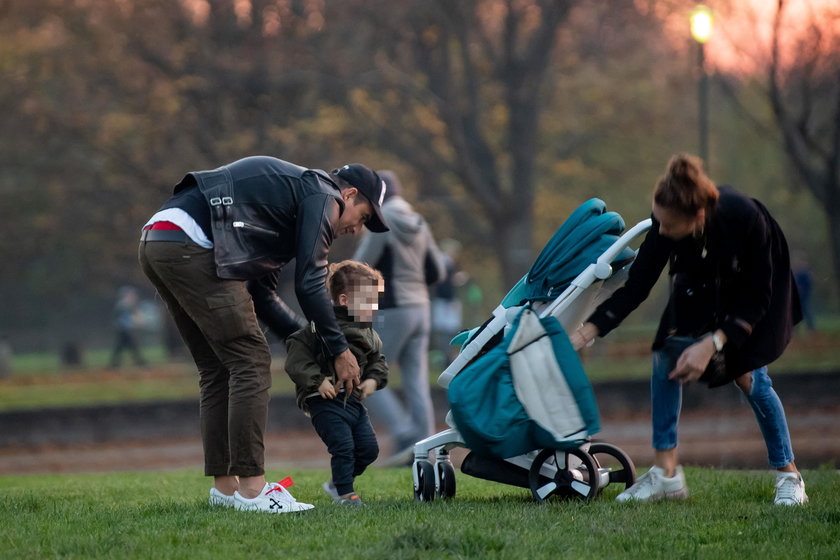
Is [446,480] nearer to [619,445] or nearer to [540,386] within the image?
[540,386]

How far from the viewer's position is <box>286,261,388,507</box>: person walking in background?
5.93m

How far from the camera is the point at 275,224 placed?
5.60 metres

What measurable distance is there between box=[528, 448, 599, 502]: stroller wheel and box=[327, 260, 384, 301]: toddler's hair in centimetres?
126

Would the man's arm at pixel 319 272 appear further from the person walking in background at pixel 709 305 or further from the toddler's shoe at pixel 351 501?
the person walking in background at pixel 709 305

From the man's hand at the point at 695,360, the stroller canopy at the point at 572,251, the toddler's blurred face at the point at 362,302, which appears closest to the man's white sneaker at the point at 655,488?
the man's hand at the point at 695,360

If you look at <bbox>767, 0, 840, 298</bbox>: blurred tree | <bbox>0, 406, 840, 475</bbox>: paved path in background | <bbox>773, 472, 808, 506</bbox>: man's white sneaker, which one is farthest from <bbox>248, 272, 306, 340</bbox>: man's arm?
<bbox>767, 0, 840, 298</bbox>: blurred tree

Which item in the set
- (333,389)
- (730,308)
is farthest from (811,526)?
(333,389)

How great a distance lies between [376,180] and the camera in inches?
232

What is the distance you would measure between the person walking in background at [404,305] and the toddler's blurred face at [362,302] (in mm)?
2907

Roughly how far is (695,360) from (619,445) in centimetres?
785

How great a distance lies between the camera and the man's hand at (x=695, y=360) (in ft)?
18.0

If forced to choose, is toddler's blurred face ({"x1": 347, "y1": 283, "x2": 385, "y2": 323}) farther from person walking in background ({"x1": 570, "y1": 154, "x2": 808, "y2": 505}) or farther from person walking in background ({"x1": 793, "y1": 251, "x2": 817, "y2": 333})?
person walking in background ({"x1": 793, "y1": 251, "x2": 817, "y2": 333})

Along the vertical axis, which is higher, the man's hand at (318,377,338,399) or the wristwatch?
the wristwatch

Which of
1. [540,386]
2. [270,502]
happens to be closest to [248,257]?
[270,502]
